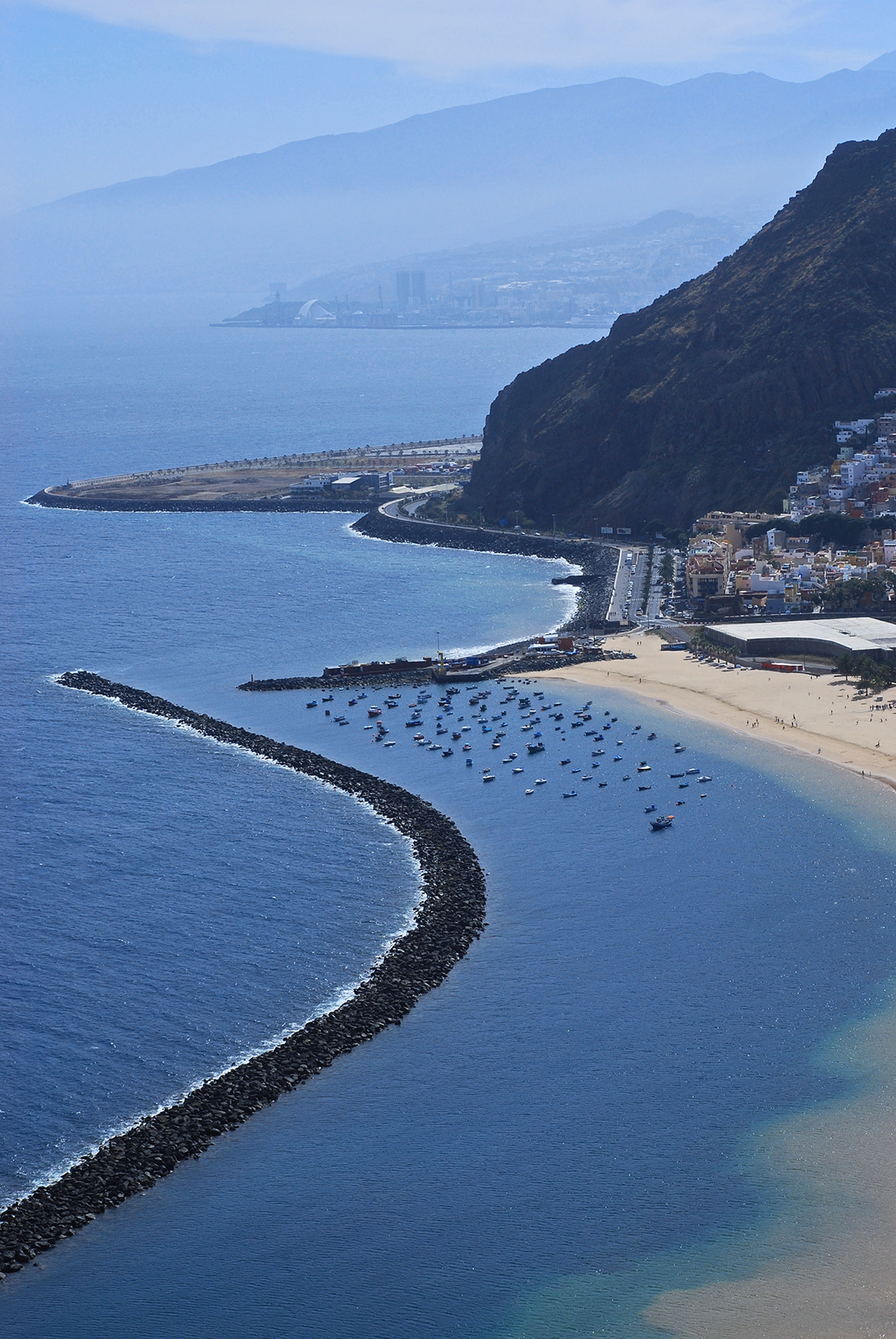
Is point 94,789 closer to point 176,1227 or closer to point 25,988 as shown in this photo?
point 25,988

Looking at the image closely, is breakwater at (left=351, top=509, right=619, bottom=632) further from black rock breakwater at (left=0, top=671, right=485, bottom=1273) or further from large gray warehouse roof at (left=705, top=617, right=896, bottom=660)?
black rock breakwater at (left=0, top=671, right=485, bottom=1273)

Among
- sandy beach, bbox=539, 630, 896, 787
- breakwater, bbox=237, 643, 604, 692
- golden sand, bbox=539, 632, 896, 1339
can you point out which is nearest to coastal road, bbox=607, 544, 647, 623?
sandy beach, bbox=539, 630, 896, 787

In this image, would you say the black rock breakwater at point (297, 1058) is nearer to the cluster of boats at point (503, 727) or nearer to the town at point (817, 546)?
the cluster of boats at point (503, 727)

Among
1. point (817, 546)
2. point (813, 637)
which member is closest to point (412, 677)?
point (813, 637)

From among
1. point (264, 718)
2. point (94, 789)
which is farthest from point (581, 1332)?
point (264, 718)

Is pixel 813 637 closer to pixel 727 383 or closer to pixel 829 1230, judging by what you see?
pixel 727 383

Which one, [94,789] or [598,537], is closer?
[94,789]
